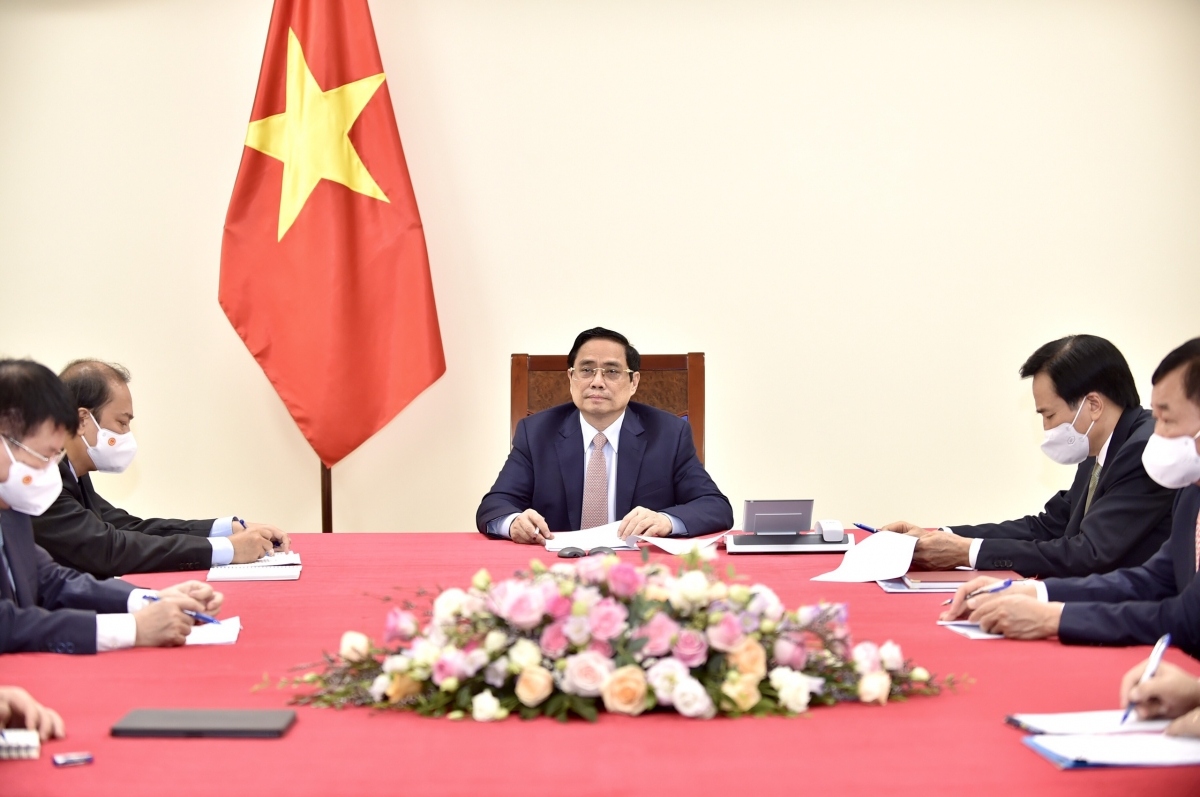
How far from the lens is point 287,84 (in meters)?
4.56

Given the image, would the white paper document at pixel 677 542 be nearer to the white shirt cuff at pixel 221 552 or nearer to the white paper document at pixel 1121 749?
the white shirt cuff at pixel 221 552

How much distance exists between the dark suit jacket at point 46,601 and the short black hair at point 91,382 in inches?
34.2

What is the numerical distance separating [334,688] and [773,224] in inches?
144

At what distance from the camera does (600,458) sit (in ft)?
12.6

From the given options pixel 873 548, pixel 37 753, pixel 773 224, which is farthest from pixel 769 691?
pixel 773 224

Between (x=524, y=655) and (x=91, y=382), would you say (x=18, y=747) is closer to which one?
(x=524, y=655)

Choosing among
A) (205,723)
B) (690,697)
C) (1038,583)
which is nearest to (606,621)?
(690,697)

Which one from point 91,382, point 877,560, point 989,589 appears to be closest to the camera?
point 989,589

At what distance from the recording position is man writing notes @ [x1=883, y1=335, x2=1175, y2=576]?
278cm

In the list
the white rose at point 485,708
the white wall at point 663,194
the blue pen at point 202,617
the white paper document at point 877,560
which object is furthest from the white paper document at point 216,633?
the white wall at point 663,194

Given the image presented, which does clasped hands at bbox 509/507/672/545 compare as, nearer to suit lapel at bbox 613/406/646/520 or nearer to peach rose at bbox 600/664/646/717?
suit lapel at bbox 613/406/646/520

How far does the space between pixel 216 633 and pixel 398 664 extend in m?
0.68

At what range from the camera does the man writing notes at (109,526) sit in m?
2.82

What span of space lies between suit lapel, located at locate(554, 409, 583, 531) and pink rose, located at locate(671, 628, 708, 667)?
2.27m
